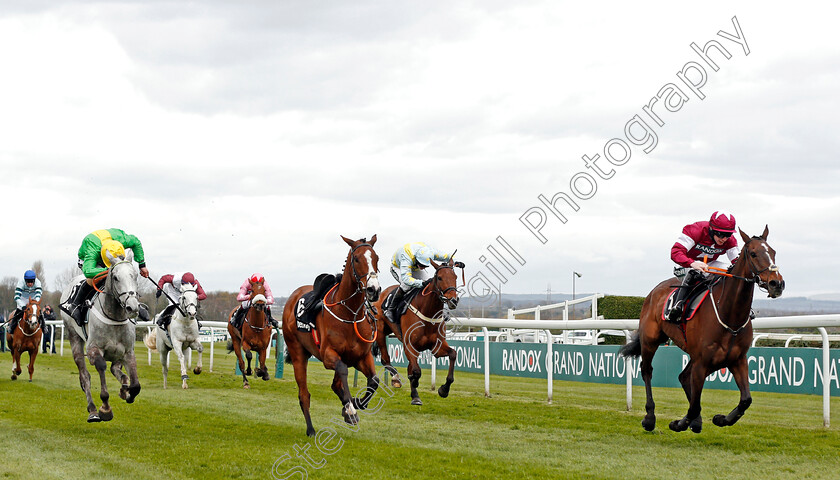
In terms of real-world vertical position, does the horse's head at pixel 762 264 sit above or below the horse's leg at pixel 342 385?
above

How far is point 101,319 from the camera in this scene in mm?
8461

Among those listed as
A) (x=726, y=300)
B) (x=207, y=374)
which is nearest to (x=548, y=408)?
(x=726, y=300)

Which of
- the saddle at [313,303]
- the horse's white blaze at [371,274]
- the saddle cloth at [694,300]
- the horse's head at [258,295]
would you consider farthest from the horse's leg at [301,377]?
the horse's head at [258,295]

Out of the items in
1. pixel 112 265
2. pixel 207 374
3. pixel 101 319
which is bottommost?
pixel 207 374

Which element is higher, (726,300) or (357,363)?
(726,300)

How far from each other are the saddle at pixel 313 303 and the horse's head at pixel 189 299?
5886 mm

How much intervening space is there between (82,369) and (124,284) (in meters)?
1.38

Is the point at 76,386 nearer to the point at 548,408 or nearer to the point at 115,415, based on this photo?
the point at 115,415

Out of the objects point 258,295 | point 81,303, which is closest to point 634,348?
point 81,303

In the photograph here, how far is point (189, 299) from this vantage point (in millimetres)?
13914

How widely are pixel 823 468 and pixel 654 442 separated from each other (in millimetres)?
1587

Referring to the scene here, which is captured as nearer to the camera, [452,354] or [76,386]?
[452,354]

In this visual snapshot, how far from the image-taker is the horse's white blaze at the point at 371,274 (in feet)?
23.5

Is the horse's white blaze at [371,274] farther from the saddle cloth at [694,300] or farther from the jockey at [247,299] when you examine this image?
the jockey at [247,299]
